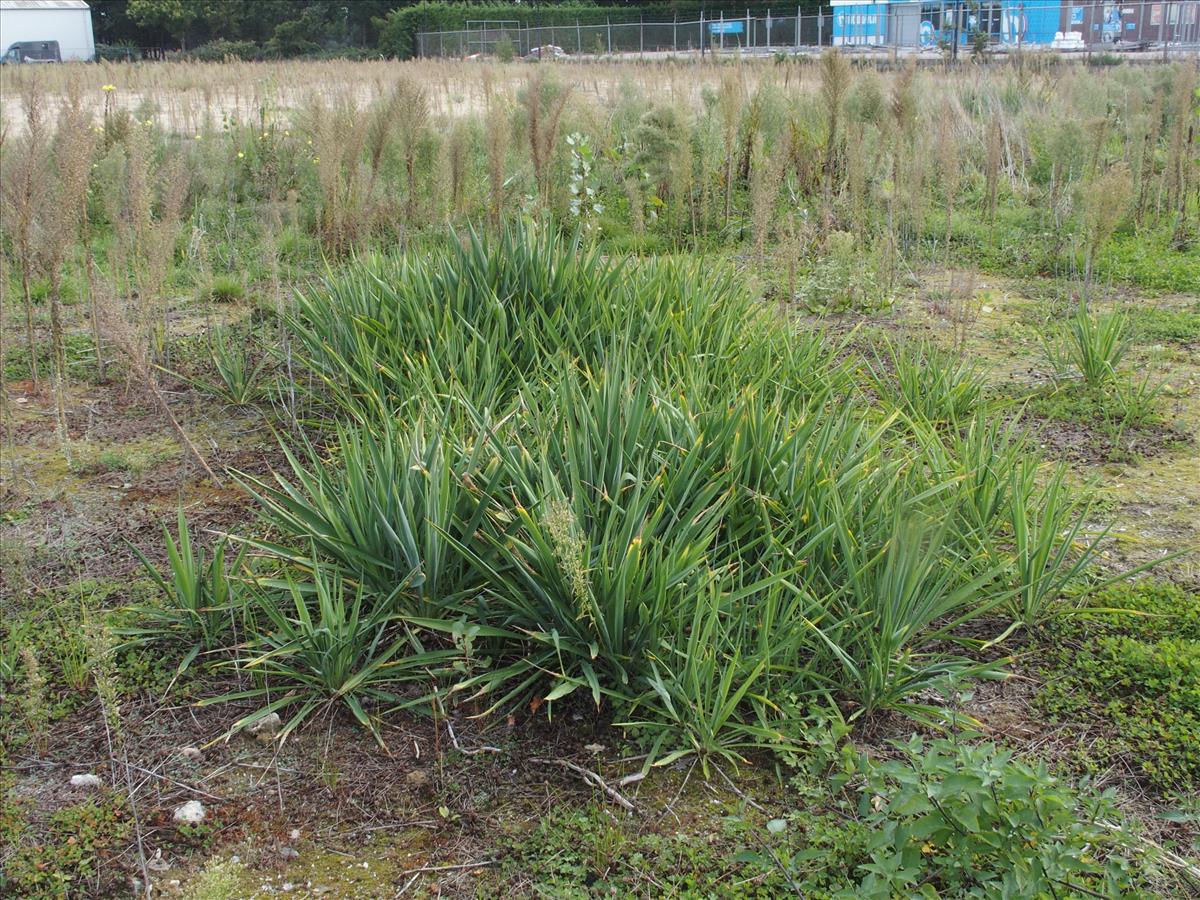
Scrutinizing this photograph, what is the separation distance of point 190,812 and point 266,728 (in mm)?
350

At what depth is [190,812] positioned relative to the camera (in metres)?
2.54

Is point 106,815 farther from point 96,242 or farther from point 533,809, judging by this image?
point 96,242

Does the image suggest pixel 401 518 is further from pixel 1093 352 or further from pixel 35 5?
pixel 35 5

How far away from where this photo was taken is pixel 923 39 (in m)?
38.8

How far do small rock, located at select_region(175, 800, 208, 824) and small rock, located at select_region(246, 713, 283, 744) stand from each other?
0.92 ft

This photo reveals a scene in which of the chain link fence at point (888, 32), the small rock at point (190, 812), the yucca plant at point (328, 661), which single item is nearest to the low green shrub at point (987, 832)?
the yucca plant at point (328, 661)

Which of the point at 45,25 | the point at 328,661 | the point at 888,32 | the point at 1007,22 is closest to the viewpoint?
the point at 328,661

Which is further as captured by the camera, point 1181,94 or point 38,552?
point 1181,94

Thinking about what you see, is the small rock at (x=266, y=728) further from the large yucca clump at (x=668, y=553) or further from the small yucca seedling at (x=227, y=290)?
the small yucca seedling at (x=227, y=290)

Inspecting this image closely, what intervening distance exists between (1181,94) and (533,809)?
798 cm

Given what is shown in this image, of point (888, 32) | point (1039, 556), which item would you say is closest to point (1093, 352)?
point (1039, 556)

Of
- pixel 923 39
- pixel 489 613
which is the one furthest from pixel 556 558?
pixel 923 39

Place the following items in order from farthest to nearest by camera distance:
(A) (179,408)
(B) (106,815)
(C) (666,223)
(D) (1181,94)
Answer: (C) (666,223) → (D) (1181,94) → (A) (179,408) → (B) (106,815)

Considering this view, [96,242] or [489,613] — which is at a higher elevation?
[96,242]
